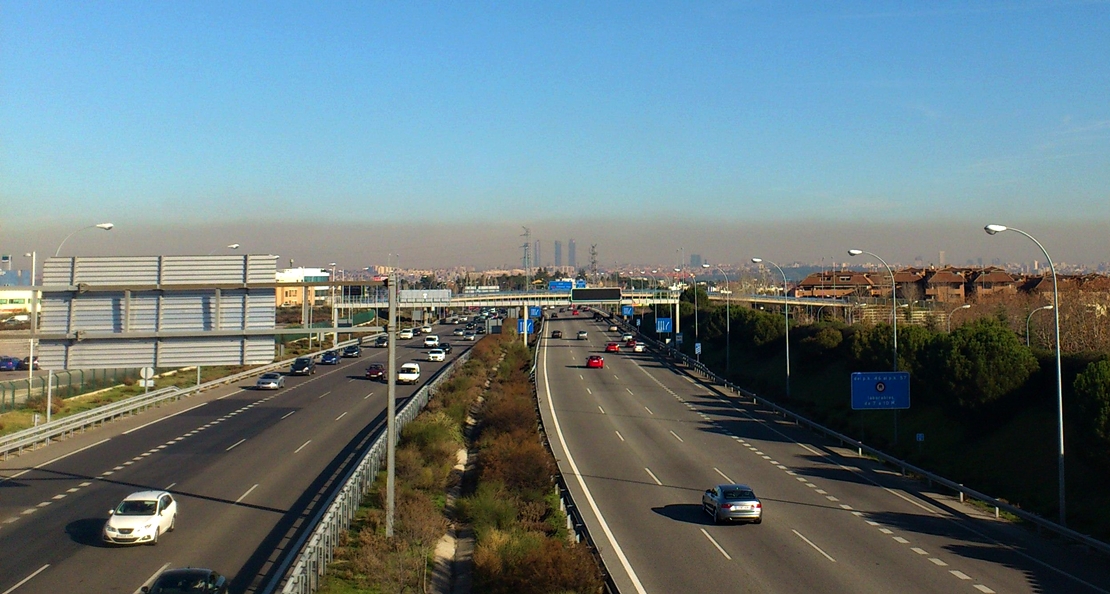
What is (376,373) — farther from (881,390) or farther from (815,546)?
(815,546)

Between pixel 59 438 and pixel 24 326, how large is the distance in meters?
39.3

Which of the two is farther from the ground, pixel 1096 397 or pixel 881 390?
→ pixel 1096 397

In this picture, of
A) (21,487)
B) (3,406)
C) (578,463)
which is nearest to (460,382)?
(578,463)

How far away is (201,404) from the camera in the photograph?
163 ft

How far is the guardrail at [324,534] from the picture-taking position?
15812 mm

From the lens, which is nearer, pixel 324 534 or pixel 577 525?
pixel 324 534

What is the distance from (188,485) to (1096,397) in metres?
26.1

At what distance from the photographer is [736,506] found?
2470 centimetres

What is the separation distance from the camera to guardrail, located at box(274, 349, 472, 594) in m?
15.8

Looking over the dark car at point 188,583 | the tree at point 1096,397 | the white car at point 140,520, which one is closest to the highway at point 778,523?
the tree at point 1096,397

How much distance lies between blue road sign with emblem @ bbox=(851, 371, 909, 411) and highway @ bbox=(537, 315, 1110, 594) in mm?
2449

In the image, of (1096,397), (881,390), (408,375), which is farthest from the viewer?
(408,375)

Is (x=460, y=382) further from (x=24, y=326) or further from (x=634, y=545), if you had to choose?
(x=24, y=326)

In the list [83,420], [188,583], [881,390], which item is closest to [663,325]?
[881,390]
